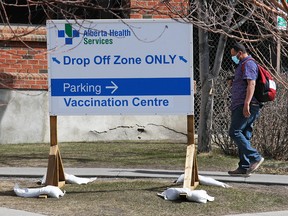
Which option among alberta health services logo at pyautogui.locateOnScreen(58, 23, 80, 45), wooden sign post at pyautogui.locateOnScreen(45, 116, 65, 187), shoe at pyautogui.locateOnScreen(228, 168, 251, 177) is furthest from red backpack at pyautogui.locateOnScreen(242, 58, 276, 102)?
wooden sign post at pyautogui.locateOnScreen(45, 116, 65, 187)

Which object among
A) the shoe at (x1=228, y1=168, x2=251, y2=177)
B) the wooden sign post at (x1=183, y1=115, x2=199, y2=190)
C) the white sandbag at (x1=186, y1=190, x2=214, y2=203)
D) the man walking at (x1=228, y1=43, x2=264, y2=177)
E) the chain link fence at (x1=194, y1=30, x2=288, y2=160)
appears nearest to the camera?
the white sandbag at (x1=186, y1=190, x2=214, y2=203)

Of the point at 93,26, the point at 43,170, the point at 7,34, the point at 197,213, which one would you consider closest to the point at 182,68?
the point at 93,26

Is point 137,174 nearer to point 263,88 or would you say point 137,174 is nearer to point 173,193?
point 173,193

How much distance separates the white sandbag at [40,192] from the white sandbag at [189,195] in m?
1.30

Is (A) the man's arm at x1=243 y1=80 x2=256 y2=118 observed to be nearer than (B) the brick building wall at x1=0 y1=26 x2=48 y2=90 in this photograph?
Yes

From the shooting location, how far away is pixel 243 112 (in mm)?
Result: 9500

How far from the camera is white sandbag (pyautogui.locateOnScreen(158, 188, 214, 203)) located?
314 inches

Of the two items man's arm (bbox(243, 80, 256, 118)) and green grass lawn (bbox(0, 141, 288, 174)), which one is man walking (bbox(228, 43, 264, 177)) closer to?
man's arm (bbox(243, 80, 256, 118))

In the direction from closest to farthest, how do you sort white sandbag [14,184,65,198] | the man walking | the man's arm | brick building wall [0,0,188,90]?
white sandbag [14,184,65,198] → the man's arm → the man walking → brick building wall [0,0,188,90]

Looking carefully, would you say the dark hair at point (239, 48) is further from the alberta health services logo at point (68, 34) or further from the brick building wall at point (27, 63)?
the brick building wall at point (27, 63)

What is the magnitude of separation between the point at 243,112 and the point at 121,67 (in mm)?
1922

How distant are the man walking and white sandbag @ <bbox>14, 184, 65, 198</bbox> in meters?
2.66

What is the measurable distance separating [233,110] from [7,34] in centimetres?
538

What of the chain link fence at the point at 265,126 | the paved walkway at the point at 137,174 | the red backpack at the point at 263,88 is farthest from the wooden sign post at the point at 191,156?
the chain link fence at the point at 265,126
